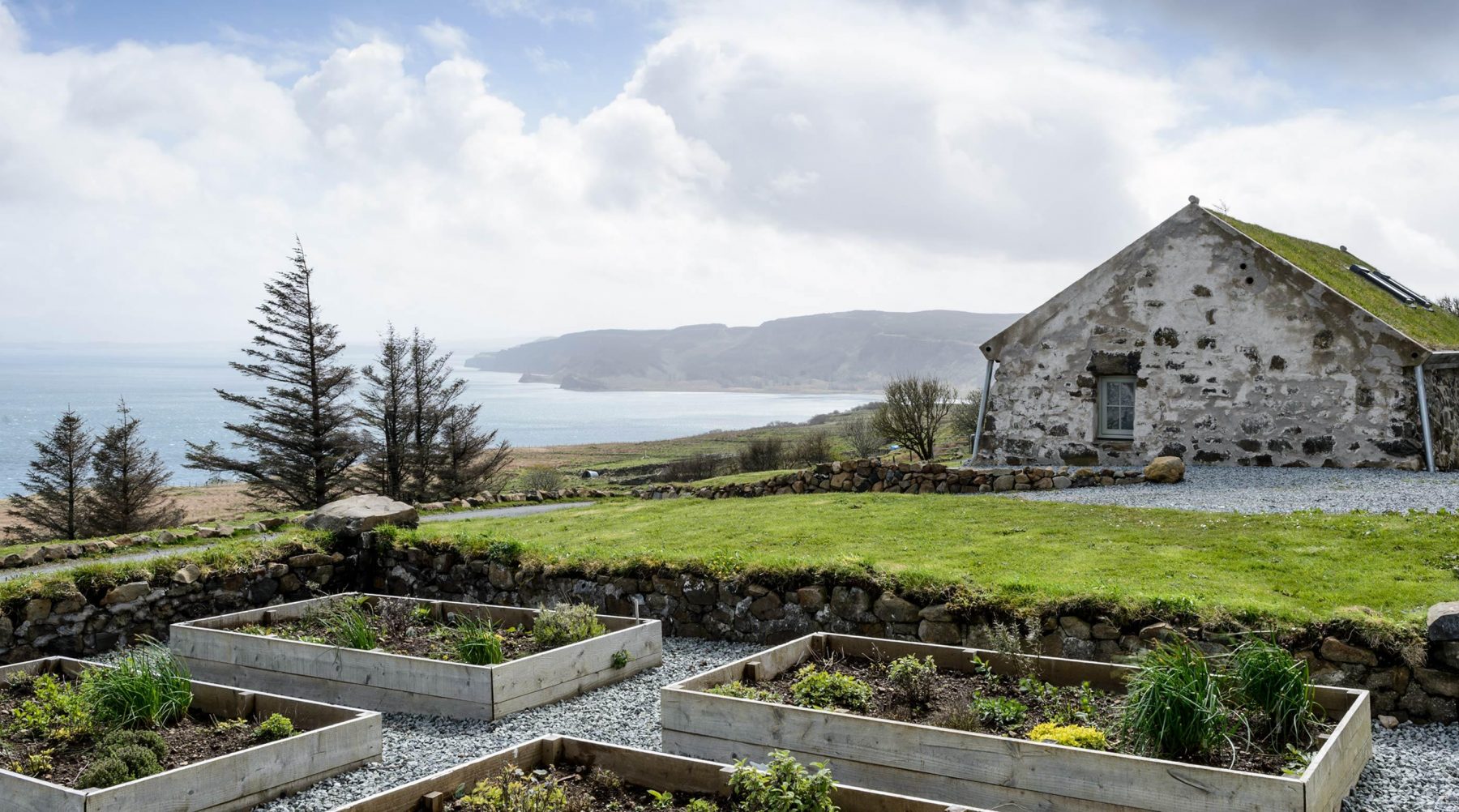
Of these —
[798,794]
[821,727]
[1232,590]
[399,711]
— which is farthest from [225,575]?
[1232,590]

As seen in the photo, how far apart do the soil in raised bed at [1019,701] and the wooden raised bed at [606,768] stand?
46.0 inches

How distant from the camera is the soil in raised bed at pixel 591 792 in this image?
5.62 metres

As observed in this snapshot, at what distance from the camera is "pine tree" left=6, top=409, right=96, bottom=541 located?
102 ft

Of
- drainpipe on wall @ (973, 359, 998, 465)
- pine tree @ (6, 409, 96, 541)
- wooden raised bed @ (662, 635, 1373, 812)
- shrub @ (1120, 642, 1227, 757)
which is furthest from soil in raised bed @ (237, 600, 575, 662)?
pine tree @ (6, 409, 96, 541)

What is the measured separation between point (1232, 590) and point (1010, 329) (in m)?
13.7

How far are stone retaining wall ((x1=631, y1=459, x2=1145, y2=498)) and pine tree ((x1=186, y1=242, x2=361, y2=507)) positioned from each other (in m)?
17.8

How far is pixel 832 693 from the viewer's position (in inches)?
285

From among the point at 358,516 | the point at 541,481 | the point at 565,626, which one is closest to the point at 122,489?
the point at 541,481

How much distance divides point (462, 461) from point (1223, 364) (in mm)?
26485

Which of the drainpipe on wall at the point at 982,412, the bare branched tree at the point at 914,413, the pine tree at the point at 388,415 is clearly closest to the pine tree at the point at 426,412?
the pine tree at the point at 388,415

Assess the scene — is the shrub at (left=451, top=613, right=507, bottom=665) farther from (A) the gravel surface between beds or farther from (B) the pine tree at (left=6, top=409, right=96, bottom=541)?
(B) the pine tree at (left=6, top=409, right=96, bottom=541)

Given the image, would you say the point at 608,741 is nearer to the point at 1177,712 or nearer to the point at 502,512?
the point at 1177,712

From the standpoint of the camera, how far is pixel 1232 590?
29.5 ft

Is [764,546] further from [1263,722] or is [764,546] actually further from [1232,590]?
[1263,722]
